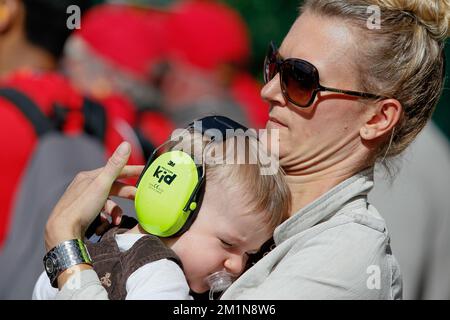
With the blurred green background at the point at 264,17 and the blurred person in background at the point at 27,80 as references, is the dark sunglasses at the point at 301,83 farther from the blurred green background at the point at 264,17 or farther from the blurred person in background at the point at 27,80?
the blurred green background at the point at 264,17

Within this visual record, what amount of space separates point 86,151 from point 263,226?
1.45 metres

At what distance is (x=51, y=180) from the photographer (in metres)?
3.73

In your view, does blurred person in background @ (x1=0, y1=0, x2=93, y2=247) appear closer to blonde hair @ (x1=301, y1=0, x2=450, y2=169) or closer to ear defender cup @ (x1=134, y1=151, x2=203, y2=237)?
ear defender cup @ (x1=134, y1=151, x2=203, y2=237)

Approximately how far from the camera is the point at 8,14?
4578 millimetres

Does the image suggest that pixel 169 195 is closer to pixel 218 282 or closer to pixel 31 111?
pixel 218 282

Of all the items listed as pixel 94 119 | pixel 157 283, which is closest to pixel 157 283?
pixel 157 283

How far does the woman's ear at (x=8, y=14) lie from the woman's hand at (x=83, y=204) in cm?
214

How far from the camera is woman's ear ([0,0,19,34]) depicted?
14.9 feet

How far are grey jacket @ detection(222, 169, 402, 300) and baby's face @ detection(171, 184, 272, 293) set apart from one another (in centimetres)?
10

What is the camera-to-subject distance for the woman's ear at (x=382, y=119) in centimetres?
286

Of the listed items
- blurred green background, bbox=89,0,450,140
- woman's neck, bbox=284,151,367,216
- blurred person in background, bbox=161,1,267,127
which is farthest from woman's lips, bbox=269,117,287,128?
blurred green background, bbox=89,0,450,140

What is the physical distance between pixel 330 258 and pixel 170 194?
493 mm
